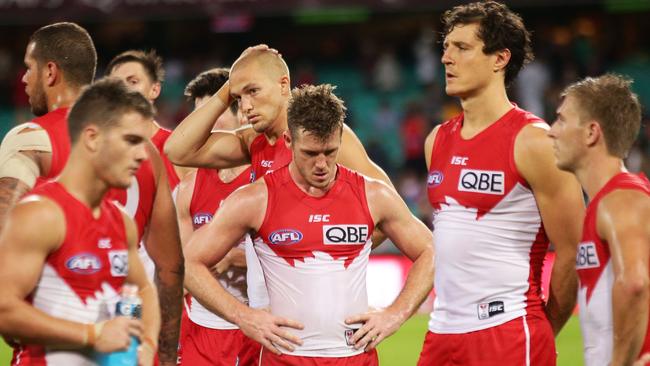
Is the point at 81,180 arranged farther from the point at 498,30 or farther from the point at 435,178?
the point at 498,30

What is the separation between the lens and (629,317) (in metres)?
4.34

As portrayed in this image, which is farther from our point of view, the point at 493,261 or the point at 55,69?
the point at 493,261

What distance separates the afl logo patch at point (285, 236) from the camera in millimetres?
5379

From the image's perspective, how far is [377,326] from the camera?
530 centimetres

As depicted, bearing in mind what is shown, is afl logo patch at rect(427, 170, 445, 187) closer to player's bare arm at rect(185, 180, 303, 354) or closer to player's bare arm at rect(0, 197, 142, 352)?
player's bare arm at rect(185, 180, 303, 354)

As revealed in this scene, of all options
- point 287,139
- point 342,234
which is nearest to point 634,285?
point 342,234

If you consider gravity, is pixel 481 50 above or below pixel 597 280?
above

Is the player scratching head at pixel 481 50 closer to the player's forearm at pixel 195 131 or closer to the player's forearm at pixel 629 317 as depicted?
the player's forearm at pixel 195 131

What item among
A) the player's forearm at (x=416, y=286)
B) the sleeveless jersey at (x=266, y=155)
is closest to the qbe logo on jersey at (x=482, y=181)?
the player's forearm at (x=416, y=286)

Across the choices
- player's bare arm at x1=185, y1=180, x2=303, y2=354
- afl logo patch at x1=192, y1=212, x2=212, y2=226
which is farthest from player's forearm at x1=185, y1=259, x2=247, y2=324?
afl logo patch at x1=192, y1=212, x2=212, y2=226

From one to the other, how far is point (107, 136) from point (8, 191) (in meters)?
0.93

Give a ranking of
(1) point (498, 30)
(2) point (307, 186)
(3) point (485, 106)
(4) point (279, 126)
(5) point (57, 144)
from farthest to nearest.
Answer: (4) point (279, 126), (1) point (498, 30), (3) point (485, 106), (2) point (307, 186), (5) point (57, 144)

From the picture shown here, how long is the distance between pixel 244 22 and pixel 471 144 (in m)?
16.2

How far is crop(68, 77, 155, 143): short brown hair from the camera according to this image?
4.33 meters
